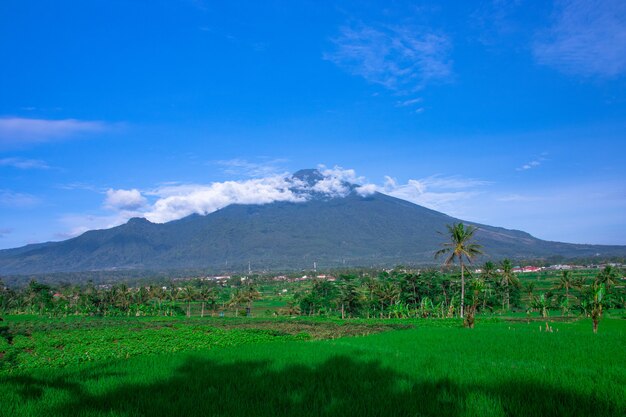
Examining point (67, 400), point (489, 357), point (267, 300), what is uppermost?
point (67, 400)

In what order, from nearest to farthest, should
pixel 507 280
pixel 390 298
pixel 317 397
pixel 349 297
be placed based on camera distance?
pixel 317 397
pixel 507 280
pixel 390 298
pixel 349 297

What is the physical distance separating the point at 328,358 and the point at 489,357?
5947mm

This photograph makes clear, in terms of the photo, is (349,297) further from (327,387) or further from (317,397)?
(317,397)

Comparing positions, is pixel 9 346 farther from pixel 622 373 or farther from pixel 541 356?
pixel 622 373

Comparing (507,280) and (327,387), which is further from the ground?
(327,387)

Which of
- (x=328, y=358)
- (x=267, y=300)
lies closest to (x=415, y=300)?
(x=267, y=300)

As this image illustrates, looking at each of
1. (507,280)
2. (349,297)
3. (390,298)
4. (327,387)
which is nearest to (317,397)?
(327,387)

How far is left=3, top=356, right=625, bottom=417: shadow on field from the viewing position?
24.3ft

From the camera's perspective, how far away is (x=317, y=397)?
28.1 ft

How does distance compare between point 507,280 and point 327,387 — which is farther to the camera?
point 507,280

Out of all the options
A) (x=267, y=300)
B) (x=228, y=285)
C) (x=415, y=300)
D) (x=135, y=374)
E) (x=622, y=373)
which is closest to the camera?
(x=622, y=373)

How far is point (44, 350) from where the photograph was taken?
3036 centimetres

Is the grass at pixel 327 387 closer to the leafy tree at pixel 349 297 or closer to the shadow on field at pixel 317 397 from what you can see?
the shadow on field at pixel 317 397

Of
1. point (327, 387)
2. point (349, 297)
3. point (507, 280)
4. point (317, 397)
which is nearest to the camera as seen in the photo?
point (317, 397)
